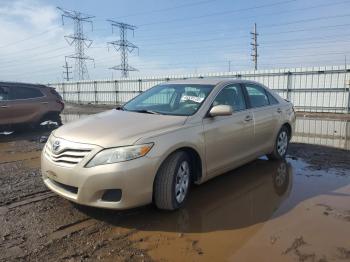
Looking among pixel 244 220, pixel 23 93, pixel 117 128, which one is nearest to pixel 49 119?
pixel 23 93

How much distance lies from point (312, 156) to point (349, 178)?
62.8 inches

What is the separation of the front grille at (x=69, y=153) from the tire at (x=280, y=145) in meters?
3.84

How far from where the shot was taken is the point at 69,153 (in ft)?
12.0

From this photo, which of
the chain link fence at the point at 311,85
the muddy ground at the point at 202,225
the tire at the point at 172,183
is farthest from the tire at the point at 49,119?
the chain link fence at the point at 311,85

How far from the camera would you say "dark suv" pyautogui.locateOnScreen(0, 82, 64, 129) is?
1011 centimetres

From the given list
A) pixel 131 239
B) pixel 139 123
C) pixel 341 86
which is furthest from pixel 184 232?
pixel 341 86

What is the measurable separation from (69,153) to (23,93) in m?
7.91

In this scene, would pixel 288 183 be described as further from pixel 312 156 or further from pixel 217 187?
pixel 312 156

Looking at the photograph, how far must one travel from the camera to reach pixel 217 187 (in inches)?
195

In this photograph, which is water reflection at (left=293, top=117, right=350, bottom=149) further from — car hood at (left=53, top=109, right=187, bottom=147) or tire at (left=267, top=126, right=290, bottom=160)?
car hood at (left=53, top=109, right=187, bottom=147)

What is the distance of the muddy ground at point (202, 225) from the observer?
3137mm

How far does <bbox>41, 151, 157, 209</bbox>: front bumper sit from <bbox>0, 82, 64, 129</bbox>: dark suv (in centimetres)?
750

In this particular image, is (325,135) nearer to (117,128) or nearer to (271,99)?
(271,99)

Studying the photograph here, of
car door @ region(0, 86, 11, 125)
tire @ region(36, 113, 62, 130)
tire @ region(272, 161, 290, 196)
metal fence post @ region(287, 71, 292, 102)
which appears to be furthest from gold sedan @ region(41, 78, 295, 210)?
metal fence post @ region(287, 71, 292, 102)
